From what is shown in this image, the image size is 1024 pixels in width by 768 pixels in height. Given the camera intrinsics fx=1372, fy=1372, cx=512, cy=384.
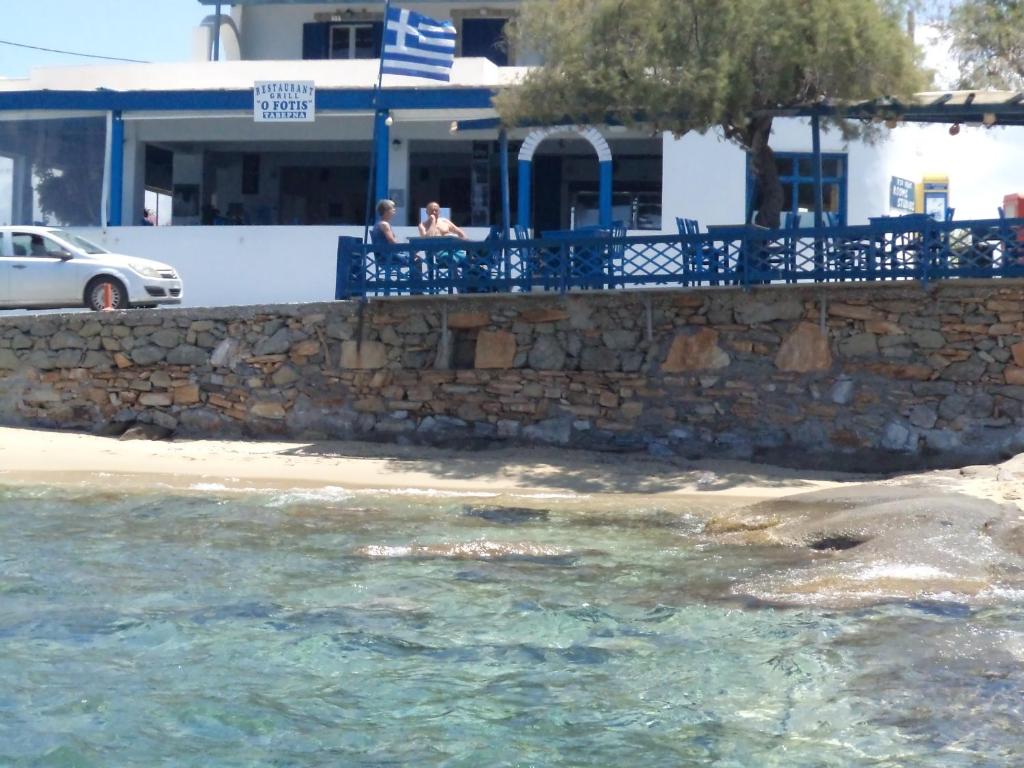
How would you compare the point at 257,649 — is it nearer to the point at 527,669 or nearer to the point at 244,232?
the point at 527,669

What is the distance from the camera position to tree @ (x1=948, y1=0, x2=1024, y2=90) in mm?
17734

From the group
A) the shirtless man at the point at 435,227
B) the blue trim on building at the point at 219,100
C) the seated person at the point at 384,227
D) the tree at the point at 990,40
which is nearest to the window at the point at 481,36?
the blue trim on building at the point at 219,100

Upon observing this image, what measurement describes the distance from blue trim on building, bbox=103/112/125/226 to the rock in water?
12.2 meters

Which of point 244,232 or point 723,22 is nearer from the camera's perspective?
point 723,22

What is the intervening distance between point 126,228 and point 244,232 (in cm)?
203

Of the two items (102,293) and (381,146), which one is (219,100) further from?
(102,293)

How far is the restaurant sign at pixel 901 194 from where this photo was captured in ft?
73.8

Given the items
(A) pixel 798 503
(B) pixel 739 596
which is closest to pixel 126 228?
(A) pixel 798 503

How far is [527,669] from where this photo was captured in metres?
8.55

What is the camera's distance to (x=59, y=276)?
19062mm

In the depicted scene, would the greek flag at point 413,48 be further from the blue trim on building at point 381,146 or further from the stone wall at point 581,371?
the blue trim on building at point 381,146

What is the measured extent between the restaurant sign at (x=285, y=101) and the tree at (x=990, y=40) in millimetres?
9804

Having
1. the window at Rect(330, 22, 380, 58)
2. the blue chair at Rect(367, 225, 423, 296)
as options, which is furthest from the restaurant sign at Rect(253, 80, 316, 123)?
the window at Rect(330, 22, 380, 58)

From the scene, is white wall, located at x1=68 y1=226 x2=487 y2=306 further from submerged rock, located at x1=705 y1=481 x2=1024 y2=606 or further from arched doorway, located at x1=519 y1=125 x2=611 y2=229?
submerged rock, located at x1=705 y1=481 x2=1024 y2=606
